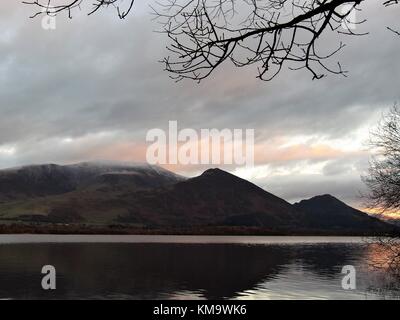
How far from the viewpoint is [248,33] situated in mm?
6113

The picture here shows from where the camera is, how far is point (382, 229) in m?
35.2

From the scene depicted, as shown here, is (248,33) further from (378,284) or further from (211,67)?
(378,284)

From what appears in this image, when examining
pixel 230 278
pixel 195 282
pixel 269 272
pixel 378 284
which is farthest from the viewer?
pixel 269 272

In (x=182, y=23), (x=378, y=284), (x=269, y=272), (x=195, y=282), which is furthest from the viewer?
(x=269, y=272)
